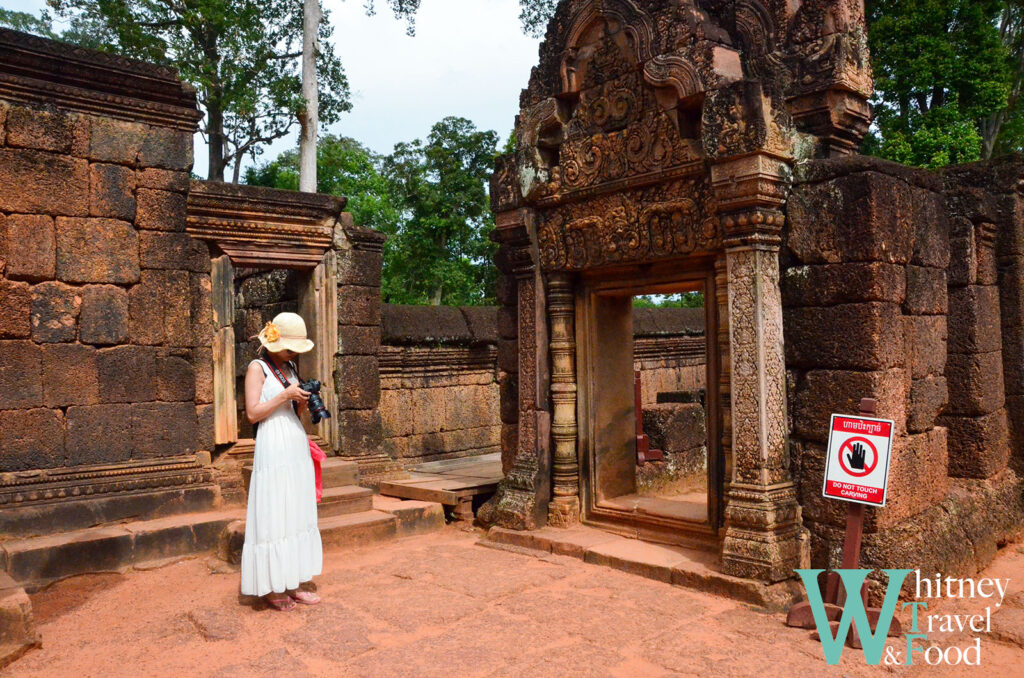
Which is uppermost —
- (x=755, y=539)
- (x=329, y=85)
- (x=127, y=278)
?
(x=329, y=85)

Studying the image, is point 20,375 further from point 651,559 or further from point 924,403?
point 924,403

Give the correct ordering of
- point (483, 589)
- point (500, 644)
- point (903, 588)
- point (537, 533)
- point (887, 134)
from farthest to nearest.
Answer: point (887, 134)
point (537, 533)
point (483, 589)
point (903, 588)
point (500, 644)

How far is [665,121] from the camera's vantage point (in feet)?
17.9

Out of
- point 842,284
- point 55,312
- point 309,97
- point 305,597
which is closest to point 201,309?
point 55,312

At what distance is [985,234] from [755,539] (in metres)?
3.30

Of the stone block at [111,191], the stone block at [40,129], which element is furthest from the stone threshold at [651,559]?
the stone block at [40,129]

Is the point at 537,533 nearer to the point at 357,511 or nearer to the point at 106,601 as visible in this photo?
the point at 357,511

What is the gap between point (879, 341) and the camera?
15.1 ft

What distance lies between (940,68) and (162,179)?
12.7 meters

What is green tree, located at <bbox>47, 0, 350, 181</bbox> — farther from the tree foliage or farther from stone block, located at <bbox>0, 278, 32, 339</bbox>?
stone block, located at <bbox>0, 278, 32, 339</bbox>

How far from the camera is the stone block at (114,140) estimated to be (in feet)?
21.0

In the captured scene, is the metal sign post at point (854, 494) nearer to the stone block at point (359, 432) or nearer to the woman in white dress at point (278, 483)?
the woman in white dress at point (278, 483)

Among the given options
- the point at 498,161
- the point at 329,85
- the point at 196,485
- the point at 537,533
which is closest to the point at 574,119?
the point at 498,161

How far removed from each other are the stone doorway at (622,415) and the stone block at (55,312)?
4.02m
